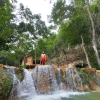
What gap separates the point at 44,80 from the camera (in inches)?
294

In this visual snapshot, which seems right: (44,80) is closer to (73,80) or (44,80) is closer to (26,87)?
(26,87)

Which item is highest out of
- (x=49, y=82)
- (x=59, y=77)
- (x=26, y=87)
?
(x=59, y=77)

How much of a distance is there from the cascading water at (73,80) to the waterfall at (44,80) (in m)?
1.34

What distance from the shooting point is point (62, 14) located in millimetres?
14117

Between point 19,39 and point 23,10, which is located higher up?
point 23,10

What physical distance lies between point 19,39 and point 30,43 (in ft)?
5.85

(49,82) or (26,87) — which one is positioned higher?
(49,82)

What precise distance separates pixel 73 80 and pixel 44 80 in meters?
2.97

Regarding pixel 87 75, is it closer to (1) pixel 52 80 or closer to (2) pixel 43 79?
(1) pixel 52 80

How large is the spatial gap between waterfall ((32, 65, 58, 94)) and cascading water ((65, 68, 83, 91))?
4.41 feet

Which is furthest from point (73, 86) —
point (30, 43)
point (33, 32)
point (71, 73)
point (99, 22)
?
point (99, 22)

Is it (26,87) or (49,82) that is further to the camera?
(49,82)

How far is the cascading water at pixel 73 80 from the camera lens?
24.2 feet

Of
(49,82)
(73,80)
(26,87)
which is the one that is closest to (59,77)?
(49,82)
